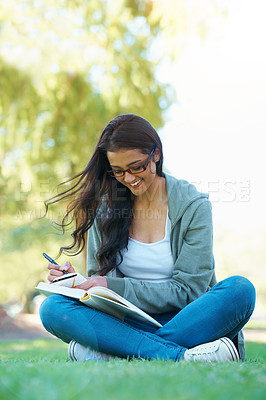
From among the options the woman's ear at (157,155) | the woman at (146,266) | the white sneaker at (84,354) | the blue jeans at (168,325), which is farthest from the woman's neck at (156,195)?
the white sneaker at (84,354)

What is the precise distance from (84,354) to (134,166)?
1022 mm

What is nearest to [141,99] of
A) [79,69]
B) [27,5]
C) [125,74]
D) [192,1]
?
[125,74]

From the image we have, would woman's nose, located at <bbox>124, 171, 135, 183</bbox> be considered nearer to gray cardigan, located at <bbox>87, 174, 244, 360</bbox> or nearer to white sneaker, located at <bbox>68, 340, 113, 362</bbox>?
gray cardigan, located at <bbox>87, 174, 244, 360</bbox>

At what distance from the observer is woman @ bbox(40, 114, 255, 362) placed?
2.22 m

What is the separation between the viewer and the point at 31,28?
23.5ft

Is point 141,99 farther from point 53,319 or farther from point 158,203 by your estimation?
point 53,319

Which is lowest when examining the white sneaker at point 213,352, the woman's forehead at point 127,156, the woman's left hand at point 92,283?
the white sneaker at point 213,352

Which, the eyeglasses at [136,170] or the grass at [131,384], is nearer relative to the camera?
the grass at [131,384]

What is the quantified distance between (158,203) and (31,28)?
5330 millimetres

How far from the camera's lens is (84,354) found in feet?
7.53

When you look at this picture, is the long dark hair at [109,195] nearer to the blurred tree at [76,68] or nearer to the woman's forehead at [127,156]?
the woman's forehead at [127,156]

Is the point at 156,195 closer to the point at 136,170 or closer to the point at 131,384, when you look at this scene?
the point at 136,170

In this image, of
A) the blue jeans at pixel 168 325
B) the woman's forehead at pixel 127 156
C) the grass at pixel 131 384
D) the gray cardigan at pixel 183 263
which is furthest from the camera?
the woman's forehead at pixel 127 156

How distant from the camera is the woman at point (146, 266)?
2.22m
